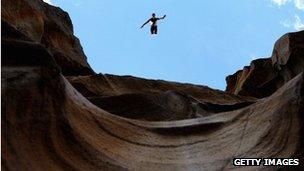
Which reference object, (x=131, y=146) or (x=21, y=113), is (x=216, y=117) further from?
(x=21, y=113)

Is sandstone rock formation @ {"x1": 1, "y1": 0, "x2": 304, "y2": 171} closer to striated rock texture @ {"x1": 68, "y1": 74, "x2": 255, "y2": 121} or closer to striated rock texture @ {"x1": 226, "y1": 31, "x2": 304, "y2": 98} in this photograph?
striated rock texture @ {"x1": 68, "y1": 74, "x2": 255, "y2": 121}

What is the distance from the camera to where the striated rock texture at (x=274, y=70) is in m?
21.6

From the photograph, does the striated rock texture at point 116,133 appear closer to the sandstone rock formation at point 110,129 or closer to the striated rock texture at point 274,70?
the sandstone rock formation at point 110,129

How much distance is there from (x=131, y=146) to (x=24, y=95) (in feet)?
10.9

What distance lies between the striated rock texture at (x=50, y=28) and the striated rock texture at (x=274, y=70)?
709 cm

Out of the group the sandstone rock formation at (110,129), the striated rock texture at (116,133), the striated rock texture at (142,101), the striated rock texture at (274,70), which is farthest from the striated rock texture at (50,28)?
the striated rock texture at (116,133)

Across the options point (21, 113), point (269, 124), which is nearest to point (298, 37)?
point (269, 124)

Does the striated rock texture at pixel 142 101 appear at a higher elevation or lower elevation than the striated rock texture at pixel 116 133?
higher

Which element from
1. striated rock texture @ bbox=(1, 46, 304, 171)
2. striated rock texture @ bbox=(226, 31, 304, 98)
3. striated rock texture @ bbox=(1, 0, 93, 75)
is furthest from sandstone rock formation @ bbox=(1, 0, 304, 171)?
striated rock texture @ bbox=(1, 0, 93, 75)

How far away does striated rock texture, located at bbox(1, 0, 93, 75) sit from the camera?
23436mm

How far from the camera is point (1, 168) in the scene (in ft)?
32.1

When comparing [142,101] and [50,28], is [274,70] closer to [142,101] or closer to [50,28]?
[50,28]

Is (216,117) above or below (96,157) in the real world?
above

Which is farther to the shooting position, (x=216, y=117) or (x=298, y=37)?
(x=298, y=37)
